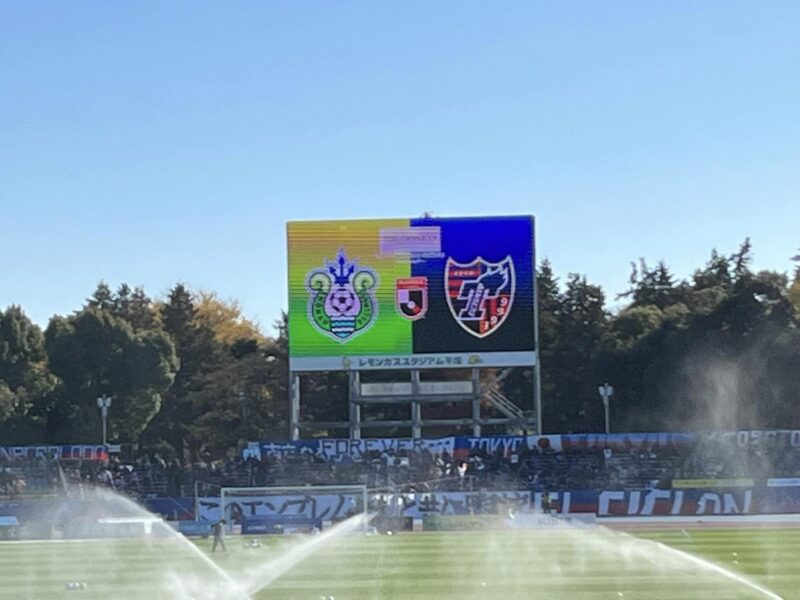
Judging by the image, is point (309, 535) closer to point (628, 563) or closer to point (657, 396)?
point (628, 563)

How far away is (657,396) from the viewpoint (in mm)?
70438

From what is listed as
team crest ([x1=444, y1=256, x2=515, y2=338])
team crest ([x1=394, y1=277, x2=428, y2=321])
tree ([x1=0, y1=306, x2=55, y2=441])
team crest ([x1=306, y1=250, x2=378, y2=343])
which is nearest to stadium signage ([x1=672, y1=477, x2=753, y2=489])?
team crest ([x1=444, y1=256, x2=515, y2=338])

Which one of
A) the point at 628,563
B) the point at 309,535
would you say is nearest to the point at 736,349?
the point at 309,535

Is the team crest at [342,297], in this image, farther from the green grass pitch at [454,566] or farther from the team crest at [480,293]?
the green grass pitch at [454,566]

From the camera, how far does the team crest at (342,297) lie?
52188mm

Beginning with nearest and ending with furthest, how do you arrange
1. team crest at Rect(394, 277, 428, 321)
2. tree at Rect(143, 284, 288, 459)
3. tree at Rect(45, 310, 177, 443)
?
team crest at Rect(394, 277, 428, 321) < tree at Rect(45, 310, 177, 443) < tree at Rect(143, 284, 288, 459)

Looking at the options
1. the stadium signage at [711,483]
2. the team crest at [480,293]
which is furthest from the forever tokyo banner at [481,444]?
the team crest at [480,293]

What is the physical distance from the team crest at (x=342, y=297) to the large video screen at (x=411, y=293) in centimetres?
4

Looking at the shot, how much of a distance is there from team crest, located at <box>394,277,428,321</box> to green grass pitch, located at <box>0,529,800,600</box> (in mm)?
11553

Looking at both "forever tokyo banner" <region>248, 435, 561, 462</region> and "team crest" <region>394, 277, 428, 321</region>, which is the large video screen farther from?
"forever tokyo banner" <region>248, 435, 561, 462</region>

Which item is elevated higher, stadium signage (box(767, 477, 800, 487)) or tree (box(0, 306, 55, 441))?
tree (box(0, 306, 55, 441))

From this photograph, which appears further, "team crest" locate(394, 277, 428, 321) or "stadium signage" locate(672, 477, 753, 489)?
"team crest" locate(394, 277, 428, 321)

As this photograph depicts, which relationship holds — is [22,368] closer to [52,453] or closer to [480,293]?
[52,453]

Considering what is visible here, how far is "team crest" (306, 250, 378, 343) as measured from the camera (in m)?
52.2
